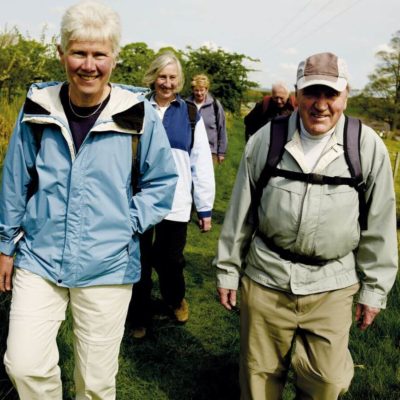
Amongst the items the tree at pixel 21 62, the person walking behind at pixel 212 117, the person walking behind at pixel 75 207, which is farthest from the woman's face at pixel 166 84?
the tree at pixel 21 62

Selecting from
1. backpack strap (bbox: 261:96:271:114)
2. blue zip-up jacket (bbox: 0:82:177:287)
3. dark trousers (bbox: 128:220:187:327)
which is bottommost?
dark trousers (bbox: 128:220:187:327)

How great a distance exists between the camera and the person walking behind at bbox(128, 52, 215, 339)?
3.86 m

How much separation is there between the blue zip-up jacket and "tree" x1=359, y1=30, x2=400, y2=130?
58158mm

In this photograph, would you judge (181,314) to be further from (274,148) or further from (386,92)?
(386,92)

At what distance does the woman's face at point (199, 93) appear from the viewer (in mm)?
7078

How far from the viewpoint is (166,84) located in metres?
3.84

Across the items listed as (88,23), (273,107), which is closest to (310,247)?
(88,23)

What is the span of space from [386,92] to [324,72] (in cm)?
5999

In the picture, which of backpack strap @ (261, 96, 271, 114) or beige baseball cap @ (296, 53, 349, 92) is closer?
beige baseball cap @ (296, 53, 349, 92)

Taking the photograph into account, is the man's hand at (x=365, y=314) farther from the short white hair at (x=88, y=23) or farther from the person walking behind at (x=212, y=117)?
the person walking behind at (x=212, y=117)

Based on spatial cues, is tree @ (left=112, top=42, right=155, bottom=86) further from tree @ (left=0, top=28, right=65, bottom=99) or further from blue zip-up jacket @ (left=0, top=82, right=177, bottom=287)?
blue zip-up jacket @ (left=0, top=82, right=177, bottom=287)

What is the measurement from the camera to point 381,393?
10.5ft

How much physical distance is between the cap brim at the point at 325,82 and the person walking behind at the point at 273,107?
14.5ft

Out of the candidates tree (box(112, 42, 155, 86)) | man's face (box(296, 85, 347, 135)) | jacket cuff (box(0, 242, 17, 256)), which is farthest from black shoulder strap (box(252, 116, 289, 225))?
tree (box(112, 42, 155, 86))
